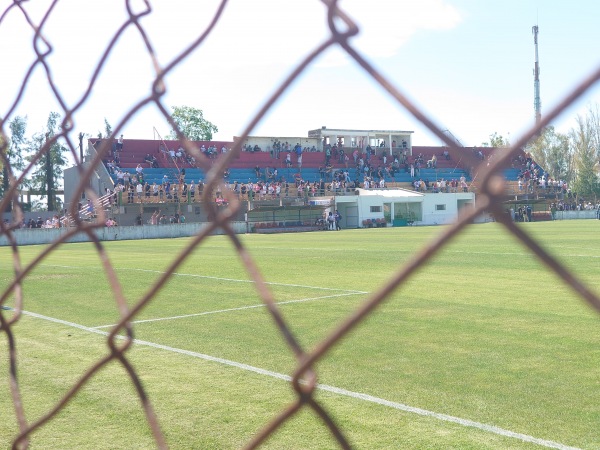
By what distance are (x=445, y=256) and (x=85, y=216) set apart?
24704 millimetres

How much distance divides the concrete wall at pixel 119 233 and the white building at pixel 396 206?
369 inches

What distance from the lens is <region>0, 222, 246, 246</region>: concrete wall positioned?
35.4 metres

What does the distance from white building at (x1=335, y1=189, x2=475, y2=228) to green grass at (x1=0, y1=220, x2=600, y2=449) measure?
36227 millimetres

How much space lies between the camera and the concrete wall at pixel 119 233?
3538 cm

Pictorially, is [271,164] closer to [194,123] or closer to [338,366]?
[194,123]

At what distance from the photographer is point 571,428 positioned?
4.48m

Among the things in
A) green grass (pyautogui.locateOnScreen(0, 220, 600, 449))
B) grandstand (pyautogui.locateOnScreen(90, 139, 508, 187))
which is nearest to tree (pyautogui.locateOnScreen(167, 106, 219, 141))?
grandstand (pyautogui.locateOnScreen(90, 139, 508, 187))

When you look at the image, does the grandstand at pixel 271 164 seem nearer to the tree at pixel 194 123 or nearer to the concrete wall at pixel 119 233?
the concrete wall at pixel 119 233

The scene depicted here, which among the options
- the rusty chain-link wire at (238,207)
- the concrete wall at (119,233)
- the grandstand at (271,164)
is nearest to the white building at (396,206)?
the grandstand at (271,164)

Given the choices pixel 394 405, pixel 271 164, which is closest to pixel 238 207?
pixel 394 405

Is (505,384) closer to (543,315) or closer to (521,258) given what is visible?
(543,315)

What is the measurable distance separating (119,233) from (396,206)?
20039 mm

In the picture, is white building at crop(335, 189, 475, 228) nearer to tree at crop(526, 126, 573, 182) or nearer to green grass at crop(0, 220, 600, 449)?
tree at crop(526, 126, 573, 182)

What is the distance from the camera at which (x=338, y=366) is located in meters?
6.37
